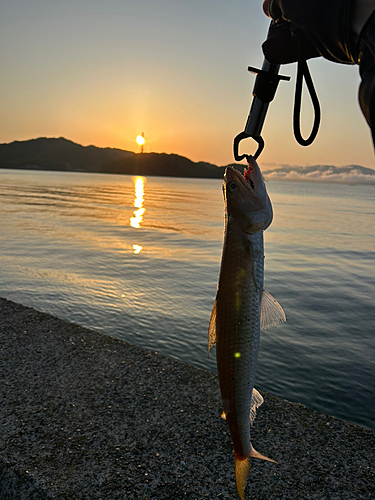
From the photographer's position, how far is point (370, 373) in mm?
7719

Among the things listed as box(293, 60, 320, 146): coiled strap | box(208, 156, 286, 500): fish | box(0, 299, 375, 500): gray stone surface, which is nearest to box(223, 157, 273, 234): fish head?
box(208, 156, 286, 500): fish

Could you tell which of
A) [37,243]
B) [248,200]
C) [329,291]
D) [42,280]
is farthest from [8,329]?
[37,243]

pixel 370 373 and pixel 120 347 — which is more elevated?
pixel 120 347

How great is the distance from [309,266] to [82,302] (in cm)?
989

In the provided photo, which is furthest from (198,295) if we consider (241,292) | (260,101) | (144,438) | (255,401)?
(241,292)

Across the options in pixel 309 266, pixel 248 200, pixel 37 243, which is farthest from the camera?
pixel 37 243

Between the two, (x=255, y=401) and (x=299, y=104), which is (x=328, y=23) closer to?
(x=299, y=104)

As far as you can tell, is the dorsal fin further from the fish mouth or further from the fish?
the fish mouth

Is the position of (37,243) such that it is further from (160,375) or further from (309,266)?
→ (160,375)

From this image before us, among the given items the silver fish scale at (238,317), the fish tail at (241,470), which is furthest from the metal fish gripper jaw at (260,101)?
the fish tail at (241,470)

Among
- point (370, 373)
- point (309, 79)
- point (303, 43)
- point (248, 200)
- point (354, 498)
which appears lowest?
point (370, 373)

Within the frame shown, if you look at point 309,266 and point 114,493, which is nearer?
point 114,493

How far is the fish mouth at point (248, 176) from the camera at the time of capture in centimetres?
185

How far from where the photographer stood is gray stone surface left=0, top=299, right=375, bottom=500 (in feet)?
10.7
